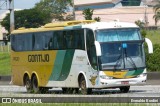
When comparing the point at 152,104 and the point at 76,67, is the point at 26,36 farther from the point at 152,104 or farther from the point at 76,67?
the point at 152,104

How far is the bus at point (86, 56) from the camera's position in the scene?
27.6 meters

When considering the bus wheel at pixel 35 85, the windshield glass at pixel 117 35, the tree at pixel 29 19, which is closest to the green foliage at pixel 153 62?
the bus wheel at pixel 35 85

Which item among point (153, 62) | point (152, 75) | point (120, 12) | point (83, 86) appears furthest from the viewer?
point (120, 12)

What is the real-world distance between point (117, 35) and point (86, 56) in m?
1.60

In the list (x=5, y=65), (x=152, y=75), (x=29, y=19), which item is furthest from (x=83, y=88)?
(x=29, y=19)

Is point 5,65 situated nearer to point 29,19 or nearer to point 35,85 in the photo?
point 35,85

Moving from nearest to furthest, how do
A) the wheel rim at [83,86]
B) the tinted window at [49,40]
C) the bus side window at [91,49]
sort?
the bus side window at [91,49]
the wheel rim at [83,86]
the tinted window at [49,40]

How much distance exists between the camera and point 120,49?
2775cm

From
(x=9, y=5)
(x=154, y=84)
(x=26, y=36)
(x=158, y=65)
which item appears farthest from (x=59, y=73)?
(x=9, y=5)

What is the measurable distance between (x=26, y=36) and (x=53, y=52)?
275cm

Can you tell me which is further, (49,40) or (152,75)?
(152,75)

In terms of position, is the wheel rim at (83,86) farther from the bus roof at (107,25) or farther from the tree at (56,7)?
the tree at (56,7)

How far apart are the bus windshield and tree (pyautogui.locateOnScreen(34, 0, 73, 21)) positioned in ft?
409

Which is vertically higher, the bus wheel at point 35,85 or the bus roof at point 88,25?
the bus roof at point 88,25
